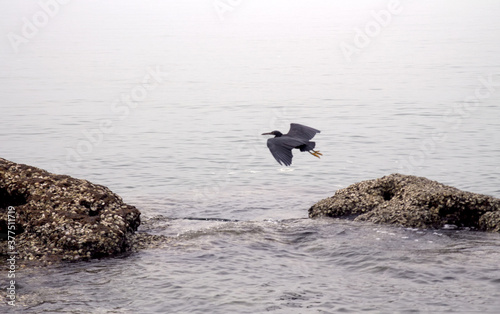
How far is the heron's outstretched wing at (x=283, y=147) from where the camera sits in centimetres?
1002

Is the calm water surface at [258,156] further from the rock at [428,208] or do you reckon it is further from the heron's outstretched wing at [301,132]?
the heron's outstretched wing at [301,132]

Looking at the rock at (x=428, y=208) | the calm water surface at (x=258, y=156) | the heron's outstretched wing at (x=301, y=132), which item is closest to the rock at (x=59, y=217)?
the calm water surface at (x=258, y=156)

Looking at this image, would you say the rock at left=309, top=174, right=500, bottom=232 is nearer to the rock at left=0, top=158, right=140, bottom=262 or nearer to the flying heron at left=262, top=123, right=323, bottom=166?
the flying heron at left=262, top=123, right=323, bottom=166

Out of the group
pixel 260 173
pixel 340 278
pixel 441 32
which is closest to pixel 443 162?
pixel 260 173

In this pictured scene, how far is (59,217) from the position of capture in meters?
9.53

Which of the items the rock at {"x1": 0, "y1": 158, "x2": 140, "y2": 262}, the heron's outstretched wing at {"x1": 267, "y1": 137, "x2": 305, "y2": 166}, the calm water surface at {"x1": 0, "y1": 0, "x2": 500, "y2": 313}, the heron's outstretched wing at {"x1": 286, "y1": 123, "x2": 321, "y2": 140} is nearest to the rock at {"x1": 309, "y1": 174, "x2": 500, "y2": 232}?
the calm water surface at {"x1": 0, "y1": 0, "x2": 500, "y2": 313}

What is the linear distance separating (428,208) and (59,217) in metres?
6.43

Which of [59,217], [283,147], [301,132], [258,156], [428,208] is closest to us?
[59,217]

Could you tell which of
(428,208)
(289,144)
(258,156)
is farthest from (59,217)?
(258,156)

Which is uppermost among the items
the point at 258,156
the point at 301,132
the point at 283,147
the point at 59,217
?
the point at 301,132

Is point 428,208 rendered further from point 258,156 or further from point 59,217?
point 258,156

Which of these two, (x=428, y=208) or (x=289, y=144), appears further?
(x=428, y=208)

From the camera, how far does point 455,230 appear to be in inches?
422

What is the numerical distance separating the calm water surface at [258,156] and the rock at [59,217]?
1.18 feet
